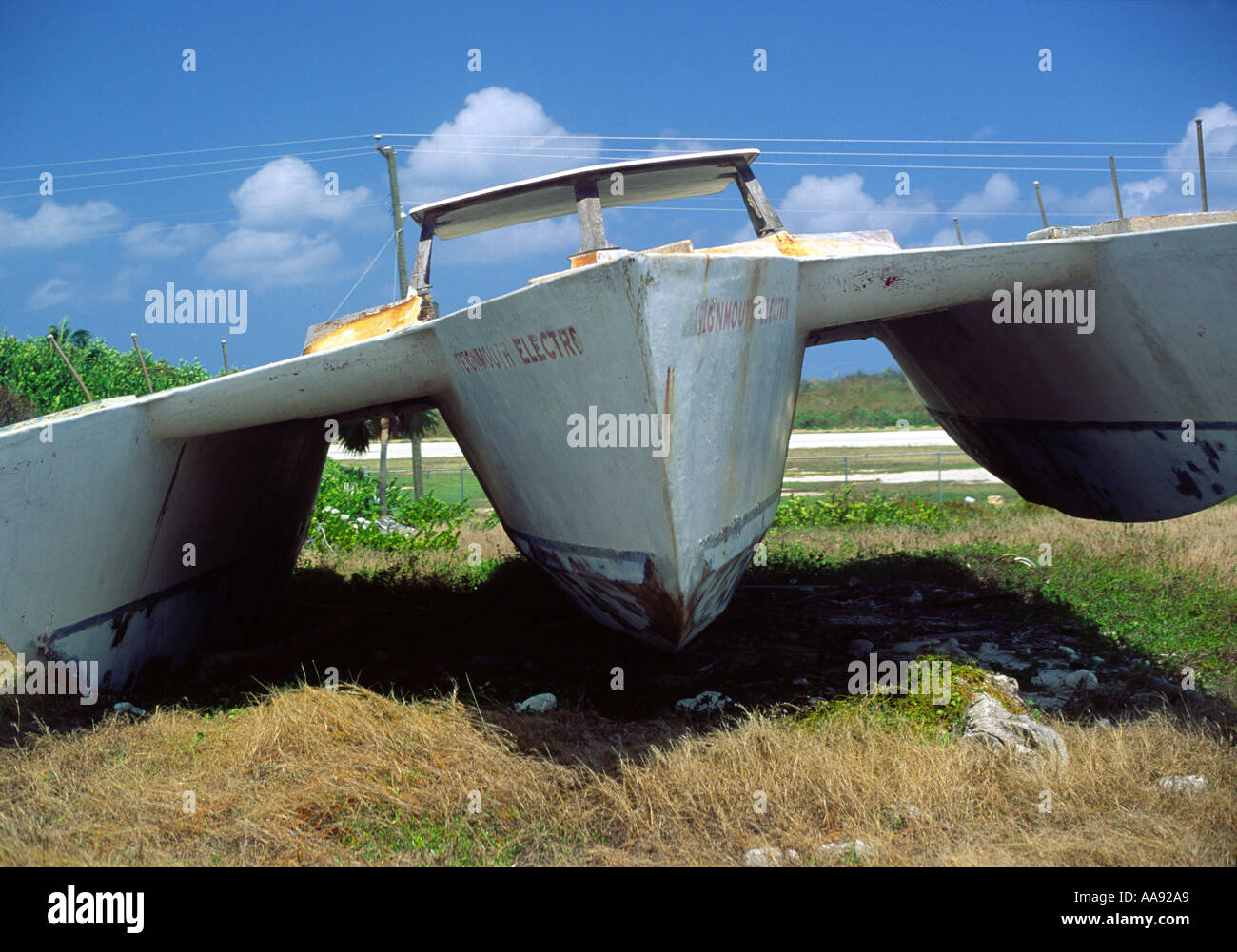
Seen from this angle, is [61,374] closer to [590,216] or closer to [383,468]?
[383,468]

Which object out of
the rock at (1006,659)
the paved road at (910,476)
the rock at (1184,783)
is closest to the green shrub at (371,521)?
the rock at (1006,659)

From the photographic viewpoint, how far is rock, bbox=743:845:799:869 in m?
3.87

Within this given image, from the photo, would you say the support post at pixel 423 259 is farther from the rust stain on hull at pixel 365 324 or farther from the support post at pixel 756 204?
the support post at pixel 756 204

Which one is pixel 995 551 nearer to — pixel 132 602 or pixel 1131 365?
pixel 1131 365

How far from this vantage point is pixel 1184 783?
4289 mm

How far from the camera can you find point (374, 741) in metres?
5.00

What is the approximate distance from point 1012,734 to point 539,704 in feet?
8.95

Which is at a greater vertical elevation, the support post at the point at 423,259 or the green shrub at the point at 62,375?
the support post at the point at 423,259

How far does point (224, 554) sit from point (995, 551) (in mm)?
8138

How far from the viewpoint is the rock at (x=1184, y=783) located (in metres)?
4.23

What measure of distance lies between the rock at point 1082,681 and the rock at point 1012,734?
1.16 meters

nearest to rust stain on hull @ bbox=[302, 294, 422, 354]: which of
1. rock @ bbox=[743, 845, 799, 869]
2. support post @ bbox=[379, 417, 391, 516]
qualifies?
rock @ bbox=[743, 845, 799, 869]

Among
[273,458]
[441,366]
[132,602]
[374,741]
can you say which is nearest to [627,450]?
[441,366]

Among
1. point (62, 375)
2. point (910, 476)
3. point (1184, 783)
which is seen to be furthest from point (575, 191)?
point (62, 375)
